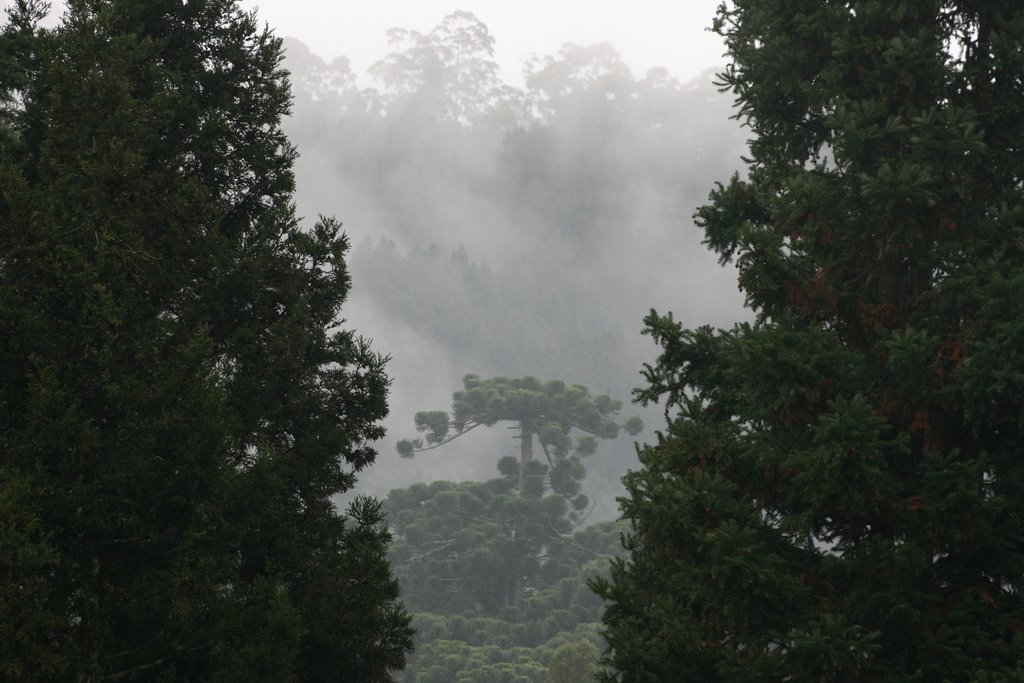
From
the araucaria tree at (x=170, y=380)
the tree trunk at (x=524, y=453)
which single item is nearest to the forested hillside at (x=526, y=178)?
the tree trunk at (x=524, y=453)

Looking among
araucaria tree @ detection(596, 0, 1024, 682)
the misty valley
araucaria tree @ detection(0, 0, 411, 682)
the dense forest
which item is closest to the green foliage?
the dense forest

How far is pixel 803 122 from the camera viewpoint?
391 inches

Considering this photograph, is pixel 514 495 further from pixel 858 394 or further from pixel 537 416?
pixel 858 394

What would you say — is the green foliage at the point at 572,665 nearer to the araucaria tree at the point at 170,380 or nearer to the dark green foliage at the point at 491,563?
the dark green foliage at the point at 491,563

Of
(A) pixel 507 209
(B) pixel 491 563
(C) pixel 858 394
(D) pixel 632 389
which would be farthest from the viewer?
(A) pixel 507 209

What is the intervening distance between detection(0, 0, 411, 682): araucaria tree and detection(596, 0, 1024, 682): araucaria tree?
2750mm

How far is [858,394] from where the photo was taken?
7141 mm

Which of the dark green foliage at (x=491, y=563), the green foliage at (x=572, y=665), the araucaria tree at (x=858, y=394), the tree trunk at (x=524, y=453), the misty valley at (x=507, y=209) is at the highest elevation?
the misty valley at (x=507, y=209)

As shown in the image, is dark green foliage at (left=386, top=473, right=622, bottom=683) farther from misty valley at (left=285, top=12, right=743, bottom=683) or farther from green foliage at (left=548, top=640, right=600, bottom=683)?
misty valley at (left=285, top=12, right=743, bottom=683)

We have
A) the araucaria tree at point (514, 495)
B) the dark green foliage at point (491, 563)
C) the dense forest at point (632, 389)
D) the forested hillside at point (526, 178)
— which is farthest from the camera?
the forested hillside at point (526, 178)

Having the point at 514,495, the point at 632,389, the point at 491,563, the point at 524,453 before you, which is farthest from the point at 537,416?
the point at 632,389

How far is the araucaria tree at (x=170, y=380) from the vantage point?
6766mm

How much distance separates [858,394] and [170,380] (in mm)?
4568

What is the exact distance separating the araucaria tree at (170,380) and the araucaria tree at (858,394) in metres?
2.75
